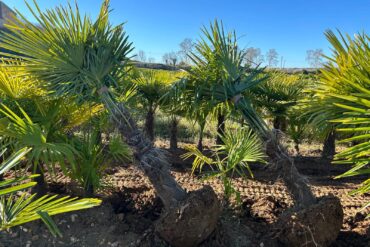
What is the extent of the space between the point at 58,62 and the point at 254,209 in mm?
2446

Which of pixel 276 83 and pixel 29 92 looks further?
pixel 276 83

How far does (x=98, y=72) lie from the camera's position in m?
2.41

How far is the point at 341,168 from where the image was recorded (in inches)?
213

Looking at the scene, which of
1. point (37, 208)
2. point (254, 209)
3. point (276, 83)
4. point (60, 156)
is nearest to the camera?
point (37, 208)

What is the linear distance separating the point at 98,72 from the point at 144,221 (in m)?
1.53

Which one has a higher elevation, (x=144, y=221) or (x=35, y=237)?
(x=144, y=221)

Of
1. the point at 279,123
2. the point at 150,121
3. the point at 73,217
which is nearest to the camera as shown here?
the point at 73,217

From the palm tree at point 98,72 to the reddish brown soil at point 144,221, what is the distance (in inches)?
12.5

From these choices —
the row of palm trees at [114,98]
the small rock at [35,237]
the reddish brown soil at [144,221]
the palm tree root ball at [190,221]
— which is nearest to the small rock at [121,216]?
→ the reddish brown soil at [144,221]

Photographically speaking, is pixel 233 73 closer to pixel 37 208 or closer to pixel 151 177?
pixel 151 177

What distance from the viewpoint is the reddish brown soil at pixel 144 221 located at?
2.72 m

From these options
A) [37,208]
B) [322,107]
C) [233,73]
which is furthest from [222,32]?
[37,208]

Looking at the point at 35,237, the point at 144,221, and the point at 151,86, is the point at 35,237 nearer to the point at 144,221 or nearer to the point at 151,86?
the point at 144,221

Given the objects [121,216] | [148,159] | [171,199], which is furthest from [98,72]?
[121,216]
